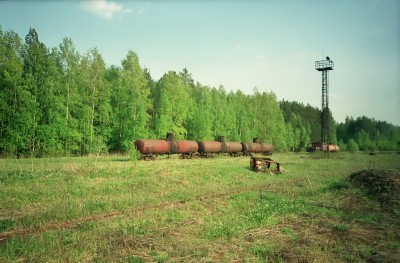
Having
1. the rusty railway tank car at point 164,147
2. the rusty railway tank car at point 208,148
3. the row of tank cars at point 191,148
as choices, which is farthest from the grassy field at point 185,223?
the rusty railway tank car at point 208,148

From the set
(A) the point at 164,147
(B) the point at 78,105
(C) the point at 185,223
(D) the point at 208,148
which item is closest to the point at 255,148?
(D) the point at 208,148

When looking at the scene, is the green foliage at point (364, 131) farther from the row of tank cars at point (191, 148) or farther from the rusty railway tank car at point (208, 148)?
the rusty railway tank car at point (208, 148)

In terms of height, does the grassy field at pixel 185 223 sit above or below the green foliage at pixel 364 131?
below

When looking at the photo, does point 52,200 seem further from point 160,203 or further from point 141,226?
point 141,226

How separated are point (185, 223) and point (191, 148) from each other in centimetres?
2667

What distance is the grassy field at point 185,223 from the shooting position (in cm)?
622

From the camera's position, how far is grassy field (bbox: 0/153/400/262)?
6219mm

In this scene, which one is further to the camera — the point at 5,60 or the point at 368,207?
the point at 5,60

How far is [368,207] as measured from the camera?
10672 millimetres

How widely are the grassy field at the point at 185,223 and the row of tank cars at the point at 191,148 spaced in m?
14.0

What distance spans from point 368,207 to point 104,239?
9.86m

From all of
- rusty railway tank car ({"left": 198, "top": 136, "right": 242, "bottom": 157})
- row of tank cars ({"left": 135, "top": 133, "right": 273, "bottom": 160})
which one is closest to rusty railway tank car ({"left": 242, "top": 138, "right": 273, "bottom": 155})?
row of tank cars ({"left": 135, "top": 133, "right": 273, "bottom": 160})

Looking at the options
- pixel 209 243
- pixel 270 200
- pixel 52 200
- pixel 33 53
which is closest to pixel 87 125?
pixel 33 53

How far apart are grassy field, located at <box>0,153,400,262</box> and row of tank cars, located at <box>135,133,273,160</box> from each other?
1399cm
